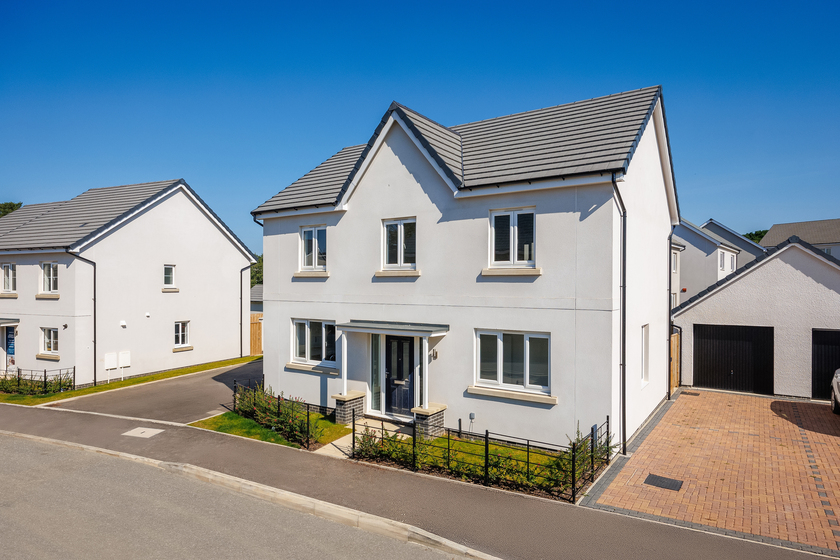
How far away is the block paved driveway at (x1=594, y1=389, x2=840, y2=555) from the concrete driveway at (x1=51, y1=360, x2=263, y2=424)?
12.1 m

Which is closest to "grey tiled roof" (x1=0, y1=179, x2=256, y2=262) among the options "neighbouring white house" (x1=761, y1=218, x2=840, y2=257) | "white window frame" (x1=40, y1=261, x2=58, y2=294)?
"white window frame" (x1=40, y1=261, x2=58, y2=294)

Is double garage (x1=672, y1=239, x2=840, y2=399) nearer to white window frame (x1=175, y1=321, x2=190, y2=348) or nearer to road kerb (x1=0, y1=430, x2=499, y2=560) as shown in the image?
road kerb (x1=0, y1=430, x2=499, y2=560)

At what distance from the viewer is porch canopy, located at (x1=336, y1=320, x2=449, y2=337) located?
12039mm

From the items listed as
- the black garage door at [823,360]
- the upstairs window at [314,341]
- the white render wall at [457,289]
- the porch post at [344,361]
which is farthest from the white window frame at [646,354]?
the upstairs window at [314,341]

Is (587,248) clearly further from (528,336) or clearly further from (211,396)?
(211,396)

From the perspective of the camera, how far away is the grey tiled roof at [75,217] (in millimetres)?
20406

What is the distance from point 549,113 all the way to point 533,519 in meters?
10.3

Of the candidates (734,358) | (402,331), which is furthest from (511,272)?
(734,358)

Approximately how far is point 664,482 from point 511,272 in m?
5.10

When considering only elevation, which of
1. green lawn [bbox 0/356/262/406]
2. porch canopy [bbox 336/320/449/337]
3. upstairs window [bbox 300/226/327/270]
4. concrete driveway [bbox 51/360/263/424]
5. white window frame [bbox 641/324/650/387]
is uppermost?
upstairs window [bbox 300/226/327/270]

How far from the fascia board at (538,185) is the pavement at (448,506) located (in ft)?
20.5

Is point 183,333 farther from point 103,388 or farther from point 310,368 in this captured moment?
point 310,368

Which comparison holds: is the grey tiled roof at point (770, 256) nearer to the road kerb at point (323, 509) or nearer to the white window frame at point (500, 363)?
the white window frame at point (500, 363)

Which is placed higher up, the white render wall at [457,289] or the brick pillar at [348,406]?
the white render wall at [457,289]
